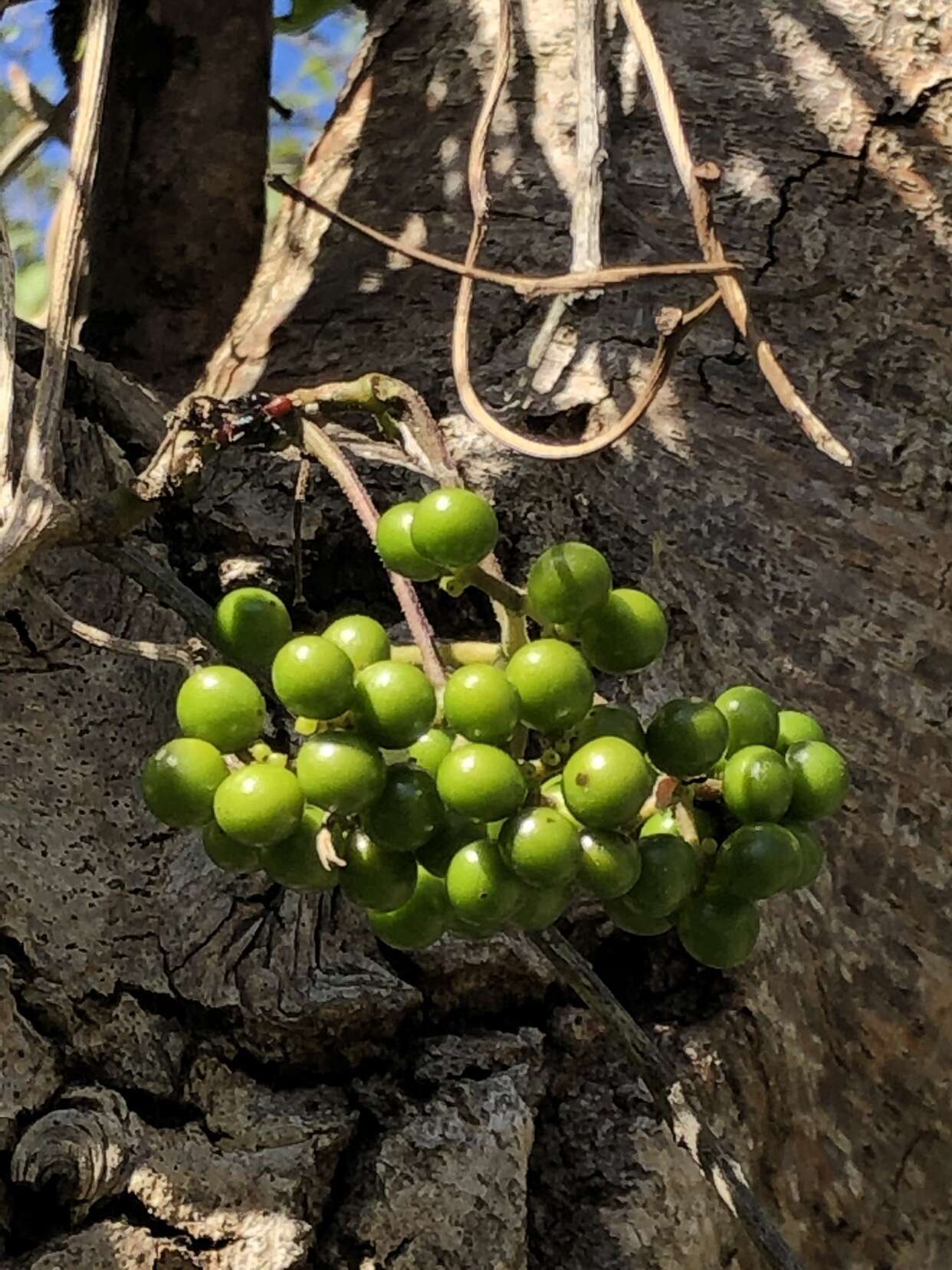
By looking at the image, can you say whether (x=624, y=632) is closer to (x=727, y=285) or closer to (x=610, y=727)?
(x=610, y=727)

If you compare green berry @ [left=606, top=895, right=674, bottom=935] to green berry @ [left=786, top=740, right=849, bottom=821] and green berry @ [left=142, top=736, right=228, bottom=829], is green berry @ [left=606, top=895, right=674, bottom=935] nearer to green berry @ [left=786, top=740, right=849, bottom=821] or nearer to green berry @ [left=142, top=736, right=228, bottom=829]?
green berry @ [left=786, top=740, right=849, bottom=821]

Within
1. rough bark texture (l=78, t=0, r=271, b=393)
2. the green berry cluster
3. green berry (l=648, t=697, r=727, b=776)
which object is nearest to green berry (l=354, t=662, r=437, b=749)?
the green berry cluster

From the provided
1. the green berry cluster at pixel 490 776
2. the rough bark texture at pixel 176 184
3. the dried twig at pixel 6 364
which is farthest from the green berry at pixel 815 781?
the rough bark texture at pixel 176 184

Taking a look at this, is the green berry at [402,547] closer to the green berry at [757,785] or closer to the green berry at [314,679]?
the green berry at [314,679]

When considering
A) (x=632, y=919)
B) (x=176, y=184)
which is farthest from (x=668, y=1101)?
(x=176, y=184)

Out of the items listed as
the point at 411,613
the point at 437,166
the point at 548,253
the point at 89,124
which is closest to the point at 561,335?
the point at 548,253
